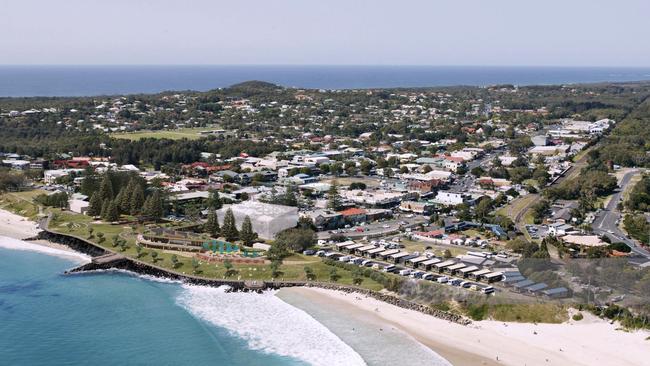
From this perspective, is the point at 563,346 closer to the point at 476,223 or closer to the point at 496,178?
the point at 476,223

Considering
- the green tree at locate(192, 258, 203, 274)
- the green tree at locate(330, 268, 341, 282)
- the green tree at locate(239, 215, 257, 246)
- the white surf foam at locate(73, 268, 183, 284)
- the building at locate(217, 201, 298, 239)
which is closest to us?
the green tree at locate(330, 268, 341, 282)

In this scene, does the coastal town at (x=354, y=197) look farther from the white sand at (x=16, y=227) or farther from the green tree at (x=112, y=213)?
the white sand at (x=16, y=227)

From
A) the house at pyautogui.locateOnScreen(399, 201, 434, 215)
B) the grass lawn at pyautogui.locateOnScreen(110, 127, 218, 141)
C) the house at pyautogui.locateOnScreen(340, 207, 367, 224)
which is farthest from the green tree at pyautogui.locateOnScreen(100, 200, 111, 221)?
the grass lawn at pyautogui.locateOnScreen(110, 127, 218, 141)

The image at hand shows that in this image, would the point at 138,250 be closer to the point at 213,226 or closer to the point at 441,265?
the point at 213,226

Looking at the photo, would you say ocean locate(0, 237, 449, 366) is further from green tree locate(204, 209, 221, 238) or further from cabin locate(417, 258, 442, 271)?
green tree locate(204, 209, 221, 238)

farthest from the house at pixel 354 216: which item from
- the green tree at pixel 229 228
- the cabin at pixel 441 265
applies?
the cabin at pixel 441 265

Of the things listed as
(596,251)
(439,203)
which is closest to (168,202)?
(439,203)
